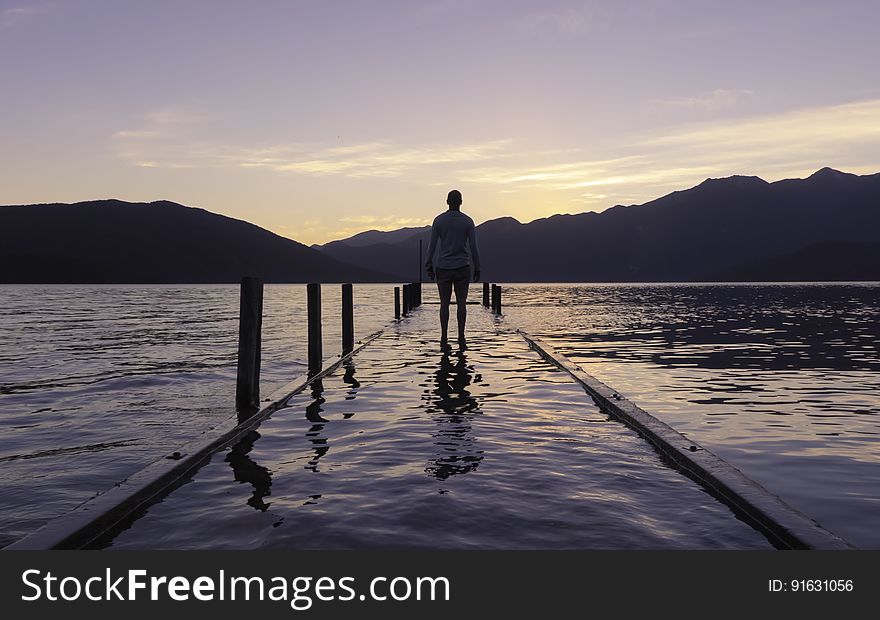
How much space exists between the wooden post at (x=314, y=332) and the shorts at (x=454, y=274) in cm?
213

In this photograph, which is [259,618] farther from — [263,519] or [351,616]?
[263,519]

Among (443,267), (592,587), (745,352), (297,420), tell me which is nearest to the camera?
(592,587)

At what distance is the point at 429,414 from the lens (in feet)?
24.5

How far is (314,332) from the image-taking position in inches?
453

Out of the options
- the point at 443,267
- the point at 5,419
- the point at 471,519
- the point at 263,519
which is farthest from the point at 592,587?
the point at 443,267

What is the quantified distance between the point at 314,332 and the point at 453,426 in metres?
5.21

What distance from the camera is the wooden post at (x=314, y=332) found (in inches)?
441

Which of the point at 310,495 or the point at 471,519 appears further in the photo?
the point at 310,495

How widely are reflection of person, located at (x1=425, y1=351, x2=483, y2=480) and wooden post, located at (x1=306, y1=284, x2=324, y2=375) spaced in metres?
A: 1.88

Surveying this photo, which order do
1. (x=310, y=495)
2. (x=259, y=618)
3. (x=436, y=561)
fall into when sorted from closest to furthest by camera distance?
(x=259, y=618) < (x=436, y=561) < (x=310, y=495)

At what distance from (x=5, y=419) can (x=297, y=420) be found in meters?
3.83

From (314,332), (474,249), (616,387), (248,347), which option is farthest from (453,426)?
(474,249)

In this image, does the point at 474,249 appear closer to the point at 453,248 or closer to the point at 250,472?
the point at 453,248

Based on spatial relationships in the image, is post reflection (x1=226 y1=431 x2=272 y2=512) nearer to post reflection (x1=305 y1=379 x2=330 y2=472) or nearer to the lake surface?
post reflection (x1=305 y1=379 x2=330 y2=472)
